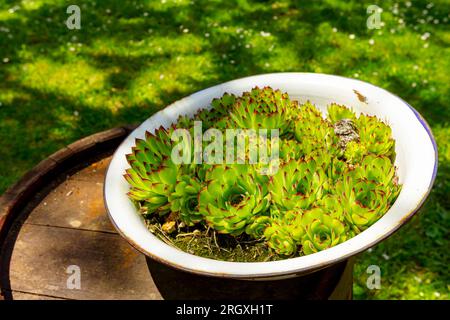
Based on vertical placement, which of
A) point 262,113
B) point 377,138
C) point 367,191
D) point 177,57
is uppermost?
point 177,57

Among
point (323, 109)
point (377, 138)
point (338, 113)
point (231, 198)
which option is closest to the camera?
point (231, 198)

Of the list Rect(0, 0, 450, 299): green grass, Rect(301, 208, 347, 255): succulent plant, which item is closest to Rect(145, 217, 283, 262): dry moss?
Rect(301, 208, 347, 255): succulent plant

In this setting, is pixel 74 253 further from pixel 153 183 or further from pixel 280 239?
pixel 280 239

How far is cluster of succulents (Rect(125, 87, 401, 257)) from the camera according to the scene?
1.74 metres

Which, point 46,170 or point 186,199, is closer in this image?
point 186,199

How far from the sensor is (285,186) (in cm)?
182

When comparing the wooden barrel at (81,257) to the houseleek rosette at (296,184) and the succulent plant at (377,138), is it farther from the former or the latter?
the succulent plant at (377,138)

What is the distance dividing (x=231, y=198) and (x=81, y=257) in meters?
0.65

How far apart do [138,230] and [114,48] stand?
3.90 meters

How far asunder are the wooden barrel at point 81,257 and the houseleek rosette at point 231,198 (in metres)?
0.22

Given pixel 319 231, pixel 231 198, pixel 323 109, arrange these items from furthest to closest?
pixel 323 109 < pixel 231 198 < pixel 319 231

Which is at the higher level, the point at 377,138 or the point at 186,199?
the point at 377,138

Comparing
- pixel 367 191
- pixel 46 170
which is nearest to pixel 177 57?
pixel 46 170

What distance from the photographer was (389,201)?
1781 millimetres
